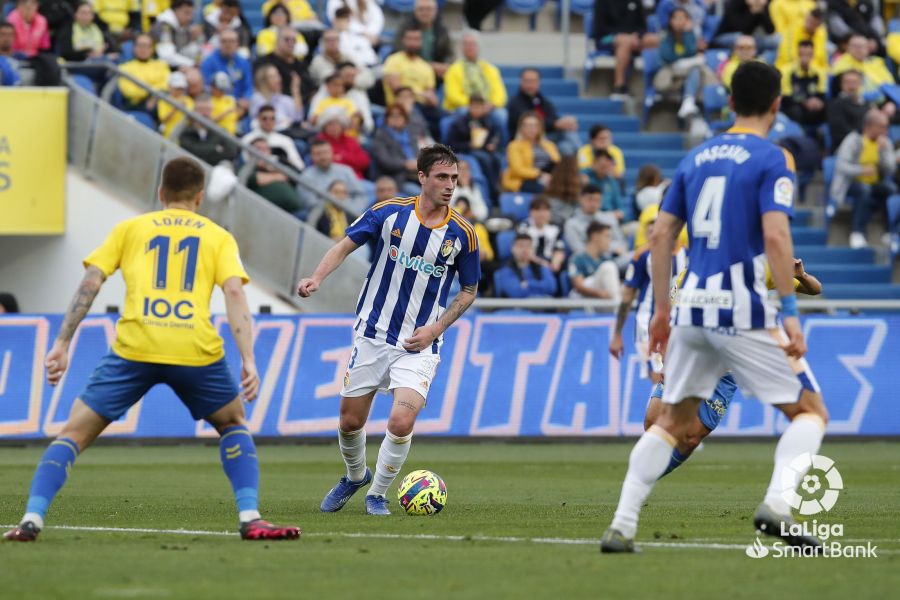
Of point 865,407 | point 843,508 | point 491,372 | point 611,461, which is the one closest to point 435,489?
point 843,508

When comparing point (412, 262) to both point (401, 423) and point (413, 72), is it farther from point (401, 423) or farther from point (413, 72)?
point (413, 72)

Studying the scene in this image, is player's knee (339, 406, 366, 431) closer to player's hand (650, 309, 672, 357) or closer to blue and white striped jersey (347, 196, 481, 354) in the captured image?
blue and white striped jersey (347, 196, 481, 354)

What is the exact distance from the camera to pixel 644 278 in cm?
1286

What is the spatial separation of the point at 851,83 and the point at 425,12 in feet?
20.7

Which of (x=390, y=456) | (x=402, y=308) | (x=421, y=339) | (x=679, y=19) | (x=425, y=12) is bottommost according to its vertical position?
(x=390, y=456)

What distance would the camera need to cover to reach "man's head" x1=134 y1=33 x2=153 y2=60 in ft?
72.7

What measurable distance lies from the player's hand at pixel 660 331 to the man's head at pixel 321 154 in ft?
44.4

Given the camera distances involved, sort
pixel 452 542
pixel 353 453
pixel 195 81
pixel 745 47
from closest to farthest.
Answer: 1. pixel 452 542
2. pixel 353 453
3. pixel 195 81
4. pixel 745 47

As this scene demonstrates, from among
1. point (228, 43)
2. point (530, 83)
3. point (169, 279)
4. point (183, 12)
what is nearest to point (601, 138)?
point (530, 83)

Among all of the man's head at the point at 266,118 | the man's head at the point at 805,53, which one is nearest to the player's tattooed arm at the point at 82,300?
the man's head at the point at 266,118

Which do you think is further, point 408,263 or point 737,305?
point 408,263

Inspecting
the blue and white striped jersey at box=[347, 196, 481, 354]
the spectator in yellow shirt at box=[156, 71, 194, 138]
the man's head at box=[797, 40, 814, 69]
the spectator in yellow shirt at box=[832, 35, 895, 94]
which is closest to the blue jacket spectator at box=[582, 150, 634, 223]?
the man's head at box=[797, 40, 814, 69]

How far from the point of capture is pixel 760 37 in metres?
26.4

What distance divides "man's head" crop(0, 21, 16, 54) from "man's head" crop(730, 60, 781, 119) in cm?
1488
